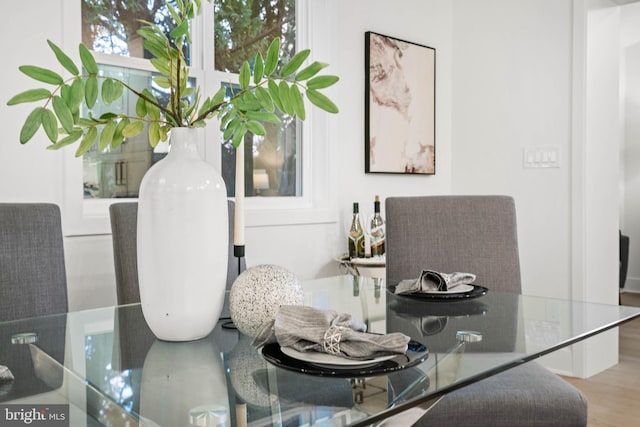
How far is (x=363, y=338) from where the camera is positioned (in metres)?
0.87

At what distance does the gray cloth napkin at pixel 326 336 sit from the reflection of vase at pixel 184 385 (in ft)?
0.34

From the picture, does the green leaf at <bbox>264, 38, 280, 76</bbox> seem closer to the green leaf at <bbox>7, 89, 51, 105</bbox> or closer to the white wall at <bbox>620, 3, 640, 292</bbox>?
the green leaf at <bbox>7, 89, 51, 105</bbox>

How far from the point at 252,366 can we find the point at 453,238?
3.83 ft

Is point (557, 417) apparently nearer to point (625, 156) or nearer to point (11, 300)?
point (11, 300)

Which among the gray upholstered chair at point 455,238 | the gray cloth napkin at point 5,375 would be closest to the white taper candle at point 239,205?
the gray cloth napkin at point 5,375

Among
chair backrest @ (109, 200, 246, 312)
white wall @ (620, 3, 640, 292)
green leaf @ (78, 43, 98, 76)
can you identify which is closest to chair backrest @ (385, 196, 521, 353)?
chair backrest @ (109, 200, 246, 312)

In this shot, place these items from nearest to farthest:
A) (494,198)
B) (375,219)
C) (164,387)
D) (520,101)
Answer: (164,387) → (494,198) → (375,219) → (520,101)

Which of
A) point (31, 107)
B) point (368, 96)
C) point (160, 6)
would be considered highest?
point (160, 6)

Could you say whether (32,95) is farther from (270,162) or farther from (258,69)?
(270,162)

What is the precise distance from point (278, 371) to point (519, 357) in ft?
1.29

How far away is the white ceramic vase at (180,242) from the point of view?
3.38 ft

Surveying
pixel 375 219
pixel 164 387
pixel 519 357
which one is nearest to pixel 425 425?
pixel 519 357

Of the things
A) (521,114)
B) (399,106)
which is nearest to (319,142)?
(399,106)

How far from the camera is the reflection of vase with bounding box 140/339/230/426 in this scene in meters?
0.70
